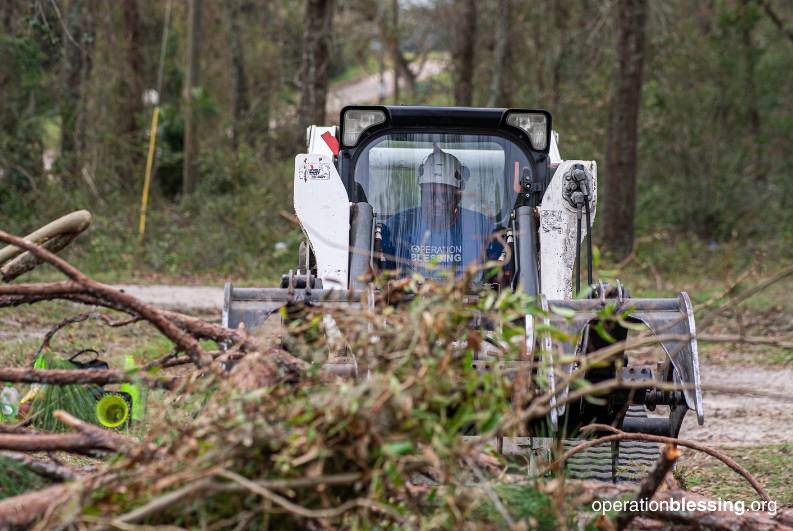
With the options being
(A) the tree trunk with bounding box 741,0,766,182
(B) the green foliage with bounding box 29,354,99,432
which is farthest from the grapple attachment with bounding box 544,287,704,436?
(A) the tree trunk with bounding box 741,0,766,182

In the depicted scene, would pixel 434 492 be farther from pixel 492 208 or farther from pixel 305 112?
pixel 305 112

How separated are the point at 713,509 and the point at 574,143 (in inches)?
741

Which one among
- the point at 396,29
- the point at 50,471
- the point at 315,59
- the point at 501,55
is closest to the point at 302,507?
the point at 50,471

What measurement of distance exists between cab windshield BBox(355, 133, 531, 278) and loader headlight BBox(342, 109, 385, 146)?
0.12 m

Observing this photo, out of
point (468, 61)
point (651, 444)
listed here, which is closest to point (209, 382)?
point (651, 444)

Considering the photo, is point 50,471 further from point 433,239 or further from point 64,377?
point 433,239

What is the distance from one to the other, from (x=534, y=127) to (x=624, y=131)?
39.4ft

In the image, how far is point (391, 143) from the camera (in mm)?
7410

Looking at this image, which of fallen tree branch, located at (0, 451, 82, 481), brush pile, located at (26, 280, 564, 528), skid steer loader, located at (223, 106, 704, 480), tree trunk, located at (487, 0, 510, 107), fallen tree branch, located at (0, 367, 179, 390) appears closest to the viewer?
brush pile, located at (26, 280, 564, 528)

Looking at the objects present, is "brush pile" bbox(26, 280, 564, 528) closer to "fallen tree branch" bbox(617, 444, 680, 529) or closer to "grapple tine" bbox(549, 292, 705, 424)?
"fallen tree branch" bbox(617, 444, 680, 529)

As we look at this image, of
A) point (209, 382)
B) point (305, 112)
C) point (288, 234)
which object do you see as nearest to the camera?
point (209, 382)

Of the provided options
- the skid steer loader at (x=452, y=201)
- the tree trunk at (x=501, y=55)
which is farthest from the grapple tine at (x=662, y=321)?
the tree trunk at (x=501, y=55)

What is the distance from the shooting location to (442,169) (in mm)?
7312

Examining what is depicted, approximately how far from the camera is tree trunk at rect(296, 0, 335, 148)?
1992 centimetres
